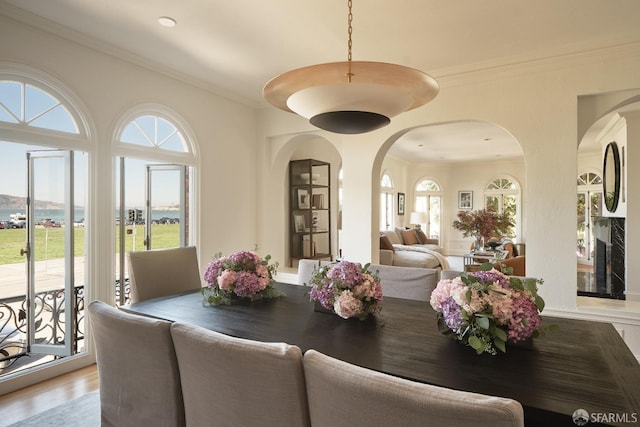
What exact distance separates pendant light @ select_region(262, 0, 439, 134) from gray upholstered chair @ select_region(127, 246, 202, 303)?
1.47 metres

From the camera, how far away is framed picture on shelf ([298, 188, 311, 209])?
563 centimetres

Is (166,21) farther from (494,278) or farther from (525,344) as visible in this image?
(525,344)

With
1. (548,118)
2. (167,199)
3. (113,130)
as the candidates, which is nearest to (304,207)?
(167,199)

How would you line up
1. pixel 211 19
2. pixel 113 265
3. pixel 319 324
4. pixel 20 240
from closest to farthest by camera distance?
pixel 319 324, pixel 211 19, pixel 20 240, pixel 113 265

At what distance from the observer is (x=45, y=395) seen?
268 cm

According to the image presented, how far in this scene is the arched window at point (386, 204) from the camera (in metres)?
9.39

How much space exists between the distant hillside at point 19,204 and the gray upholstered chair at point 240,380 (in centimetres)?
252

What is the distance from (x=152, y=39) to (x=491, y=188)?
30.8 ft

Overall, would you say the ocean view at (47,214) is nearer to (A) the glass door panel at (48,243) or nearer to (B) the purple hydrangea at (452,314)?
(A) the glass door panel at (48,243)

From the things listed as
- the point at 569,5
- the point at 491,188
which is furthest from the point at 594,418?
the point at 491,188

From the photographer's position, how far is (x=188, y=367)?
4.09 ft

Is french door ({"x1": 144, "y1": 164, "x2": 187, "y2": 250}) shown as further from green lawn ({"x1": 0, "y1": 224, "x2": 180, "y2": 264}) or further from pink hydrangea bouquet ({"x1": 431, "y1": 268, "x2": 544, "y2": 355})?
pink hydrangea bouquet ({"x1": 431, "y1": 268, "x2": 544, "y2": 355})

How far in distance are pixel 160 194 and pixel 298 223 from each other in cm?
208

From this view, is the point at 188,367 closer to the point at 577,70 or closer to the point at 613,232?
the point at 577,70
